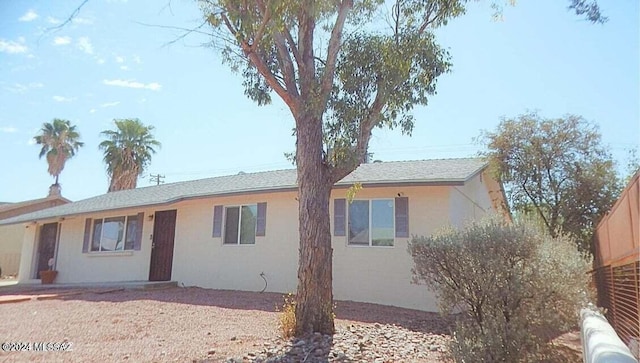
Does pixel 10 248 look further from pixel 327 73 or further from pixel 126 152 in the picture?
pixel 327 73

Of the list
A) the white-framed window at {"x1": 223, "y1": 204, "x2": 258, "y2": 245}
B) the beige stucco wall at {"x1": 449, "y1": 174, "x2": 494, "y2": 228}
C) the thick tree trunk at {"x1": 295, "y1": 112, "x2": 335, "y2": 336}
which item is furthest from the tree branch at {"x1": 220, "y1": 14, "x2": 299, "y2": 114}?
the white-framed window at {"x1": 223, "y1": 204, "x2": 258, "y2": 245}

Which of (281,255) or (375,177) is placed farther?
(281,255)

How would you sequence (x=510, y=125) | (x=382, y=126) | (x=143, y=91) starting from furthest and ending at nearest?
(x=510, y=125) → (x=143, y=91) → (x=382, y=126)

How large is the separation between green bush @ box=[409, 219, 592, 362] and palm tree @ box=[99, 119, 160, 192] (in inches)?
968

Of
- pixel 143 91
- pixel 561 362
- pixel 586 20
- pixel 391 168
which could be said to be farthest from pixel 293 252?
pixel 586 20

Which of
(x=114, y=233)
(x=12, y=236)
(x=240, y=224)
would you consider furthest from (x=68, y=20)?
(x=12, y=236)

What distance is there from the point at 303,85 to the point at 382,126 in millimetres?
1565

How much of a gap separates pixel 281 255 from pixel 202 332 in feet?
17.2

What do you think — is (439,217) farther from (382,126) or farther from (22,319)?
(22,319)

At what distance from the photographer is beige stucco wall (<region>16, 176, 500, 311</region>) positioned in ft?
32.9

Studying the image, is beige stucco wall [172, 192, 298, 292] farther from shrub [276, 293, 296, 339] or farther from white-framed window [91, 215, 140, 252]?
shrub [276, 293, 296, 339]

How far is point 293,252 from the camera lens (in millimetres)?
11602

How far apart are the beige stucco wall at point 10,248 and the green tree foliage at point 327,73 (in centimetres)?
2486

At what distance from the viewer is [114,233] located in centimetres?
1584
